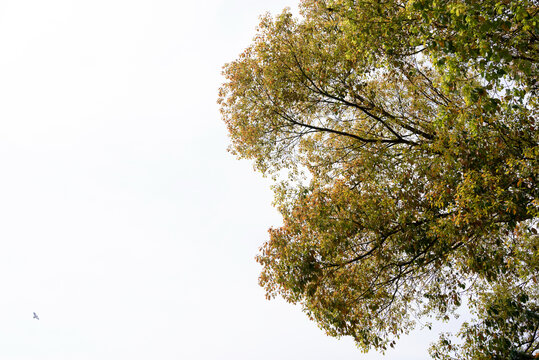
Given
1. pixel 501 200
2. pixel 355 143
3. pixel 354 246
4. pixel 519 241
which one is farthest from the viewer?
pixel 355 143

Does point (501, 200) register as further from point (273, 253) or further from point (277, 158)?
point (277, 158)

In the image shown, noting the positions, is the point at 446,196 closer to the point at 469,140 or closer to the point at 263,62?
the point at 469,140

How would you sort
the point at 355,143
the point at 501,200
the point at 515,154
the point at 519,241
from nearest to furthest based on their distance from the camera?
1. the point at 501,200
2. the point at 515,154
3. the point at 519,241
4. the point at 355,143

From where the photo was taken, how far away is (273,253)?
1105 cm

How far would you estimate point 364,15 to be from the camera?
890cm

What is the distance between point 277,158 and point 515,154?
624 centimetres

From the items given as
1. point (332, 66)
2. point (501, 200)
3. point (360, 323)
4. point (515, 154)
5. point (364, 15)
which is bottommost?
point (360, 323)

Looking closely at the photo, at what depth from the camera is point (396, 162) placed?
11.4 meters

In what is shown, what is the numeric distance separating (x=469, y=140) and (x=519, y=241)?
4.40 m

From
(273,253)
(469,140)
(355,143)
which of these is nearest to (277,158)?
(355,143)

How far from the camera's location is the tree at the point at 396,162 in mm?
8016

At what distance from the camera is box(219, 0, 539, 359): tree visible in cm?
802

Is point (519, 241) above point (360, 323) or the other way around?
above

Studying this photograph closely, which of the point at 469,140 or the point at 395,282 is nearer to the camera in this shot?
the point at 469,140
